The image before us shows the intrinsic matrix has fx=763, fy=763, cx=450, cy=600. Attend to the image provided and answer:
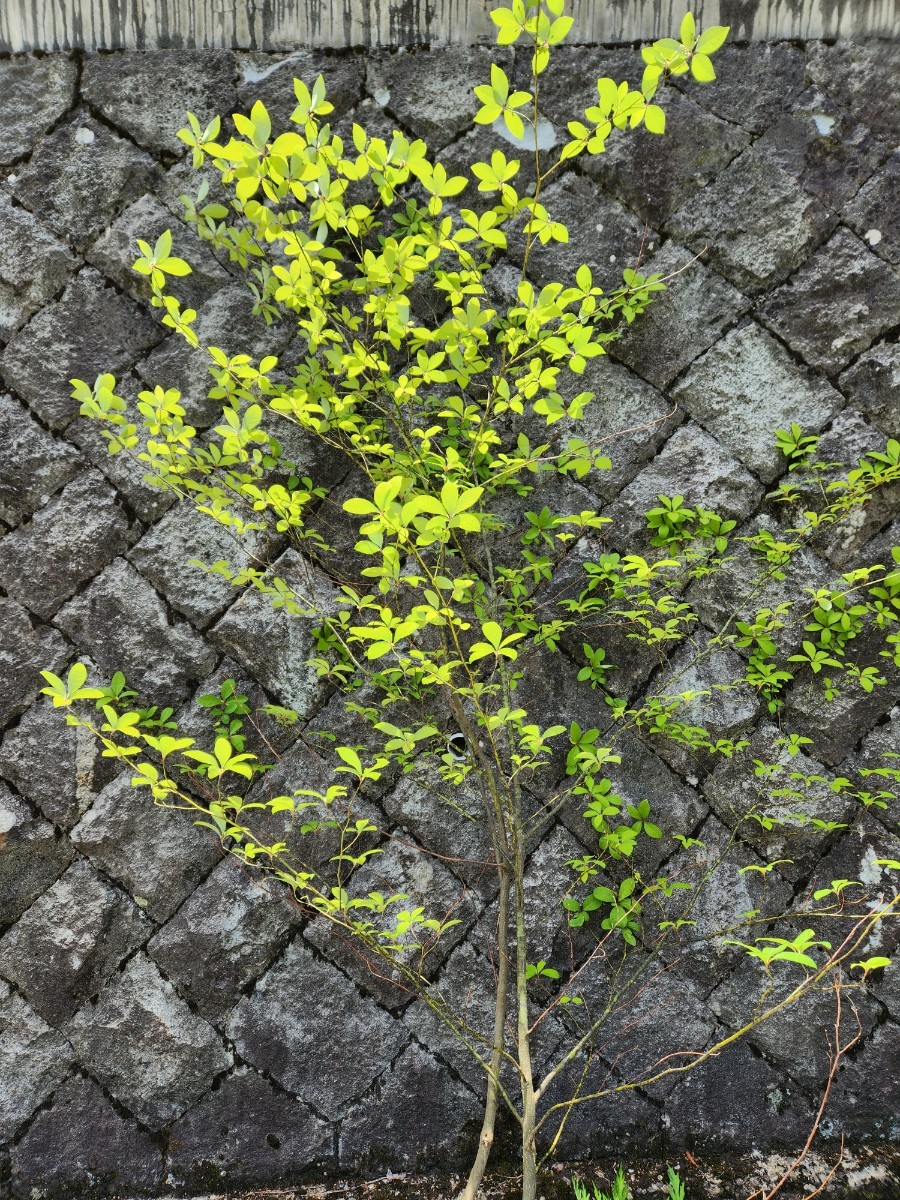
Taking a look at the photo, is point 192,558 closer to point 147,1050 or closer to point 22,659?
point 22,659

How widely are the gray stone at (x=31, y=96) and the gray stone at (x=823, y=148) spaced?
5.05ft

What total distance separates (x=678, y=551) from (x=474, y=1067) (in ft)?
4.02

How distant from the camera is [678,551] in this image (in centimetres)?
171

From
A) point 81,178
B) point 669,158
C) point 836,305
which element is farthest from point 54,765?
point 836,305

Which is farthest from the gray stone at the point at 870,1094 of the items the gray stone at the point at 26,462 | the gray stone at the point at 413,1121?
the gray stone at the point at 26,462

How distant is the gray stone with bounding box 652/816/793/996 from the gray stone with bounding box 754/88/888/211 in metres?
1.45

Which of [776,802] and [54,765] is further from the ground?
[776,802]

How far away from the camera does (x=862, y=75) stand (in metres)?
1.70

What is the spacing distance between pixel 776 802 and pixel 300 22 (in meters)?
2.03

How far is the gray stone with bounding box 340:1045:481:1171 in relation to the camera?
1.64m

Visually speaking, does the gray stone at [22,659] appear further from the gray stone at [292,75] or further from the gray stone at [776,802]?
the gray stone at [776,802]

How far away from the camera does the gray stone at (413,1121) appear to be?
1.64 meters

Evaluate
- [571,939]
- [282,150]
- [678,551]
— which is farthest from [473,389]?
[571,939]

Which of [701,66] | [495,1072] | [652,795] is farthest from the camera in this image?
[652,795]
